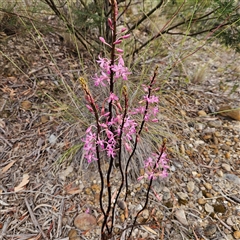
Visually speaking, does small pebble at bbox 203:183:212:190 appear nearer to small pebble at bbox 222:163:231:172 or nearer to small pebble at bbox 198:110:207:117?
small pebble at bbox 222:163:231:172

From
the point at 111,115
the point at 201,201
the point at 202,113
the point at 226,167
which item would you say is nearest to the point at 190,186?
the point at 201,201

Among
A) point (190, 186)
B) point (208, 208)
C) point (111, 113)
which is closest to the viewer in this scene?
point (111, 113)

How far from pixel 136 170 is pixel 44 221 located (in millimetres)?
718

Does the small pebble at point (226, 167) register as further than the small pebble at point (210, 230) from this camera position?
Yes

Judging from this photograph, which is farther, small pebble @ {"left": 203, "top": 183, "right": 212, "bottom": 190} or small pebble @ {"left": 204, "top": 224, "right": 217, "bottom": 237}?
small pebble @ {"left": 203, "top": 183, "right": 212, "bottom": 190}

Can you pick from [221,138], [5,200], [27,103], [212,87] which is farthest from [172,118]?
[5,200]

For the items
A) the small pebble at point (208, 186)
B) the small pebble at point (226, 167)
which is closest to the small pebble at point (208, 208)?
the small pebble at point (208, 186)

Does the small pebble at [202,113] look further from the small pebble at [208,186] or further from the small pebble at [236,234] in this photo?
the small pebble at [236,234]

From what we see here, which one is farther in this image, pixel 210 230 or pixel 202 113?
pixel 202 113

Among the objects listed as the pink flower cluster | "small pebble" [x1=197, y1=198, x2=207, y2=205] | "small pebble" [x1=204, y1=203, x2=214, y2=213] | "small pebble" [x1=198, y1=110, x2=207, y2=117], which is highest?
the pink flower cluster

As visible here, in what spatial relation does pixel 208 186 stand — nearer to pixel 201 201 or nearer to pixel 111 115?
pixel 201 201

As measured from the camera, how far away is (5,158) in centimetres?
204

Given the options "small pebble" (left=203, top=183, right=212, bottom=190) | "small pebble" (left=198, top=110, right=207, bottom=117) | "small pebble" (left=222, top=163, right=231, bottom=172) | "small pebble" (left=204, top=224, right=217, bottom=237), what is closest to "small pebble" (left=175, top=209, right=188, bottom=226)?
"small pebble" (left=204, top=224, right=217, bottom=237)

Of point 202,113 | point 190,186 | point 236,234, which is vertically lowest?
point 236,234
